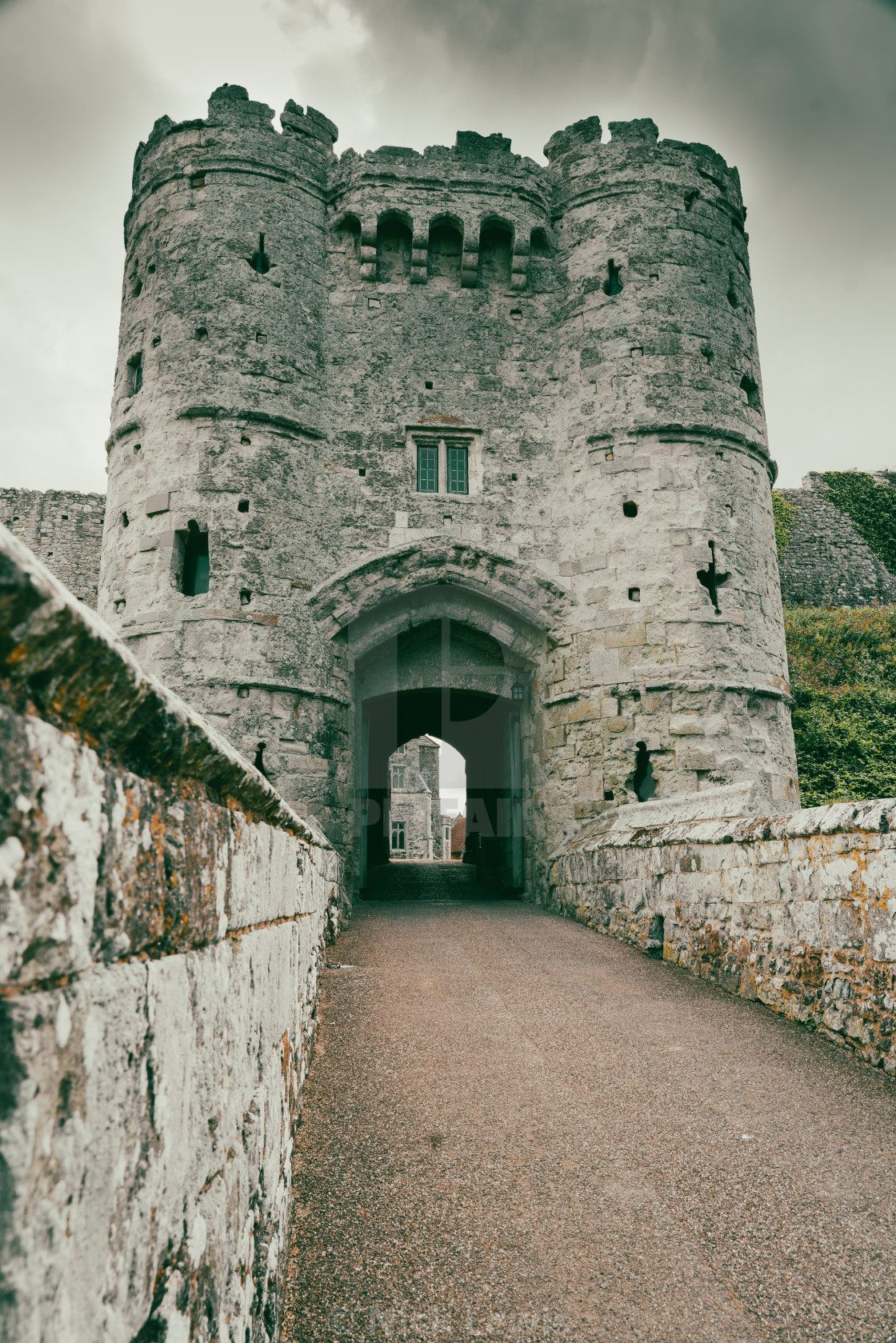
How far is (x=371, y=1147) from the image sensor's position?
3070 millimetres

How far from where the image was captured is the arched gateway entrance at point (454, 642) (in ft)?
38.4

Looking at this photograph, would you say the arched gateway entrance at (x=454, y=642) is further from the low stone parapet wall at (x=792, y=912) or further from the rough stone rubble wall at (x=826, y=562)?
the rough stone rubble wall at (x=826, y=562)

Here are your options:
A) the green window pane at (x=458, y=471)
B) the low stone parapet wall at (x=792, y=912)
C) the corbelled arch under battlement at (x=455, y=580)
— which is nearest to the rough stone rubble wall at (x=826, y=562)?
the corbelled arch under battlement at (x=455, y=580)

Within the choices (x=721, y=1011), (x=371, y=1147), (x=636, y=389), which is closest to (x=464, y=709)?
(x=636, y=389)

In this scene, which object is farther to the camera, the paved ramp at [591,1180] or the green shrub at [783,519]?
the green shrub at [783,519]

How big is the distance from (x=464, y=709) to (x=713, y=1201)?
44.6ft

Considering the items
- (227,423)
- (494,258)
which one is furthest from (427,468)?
(494,258)

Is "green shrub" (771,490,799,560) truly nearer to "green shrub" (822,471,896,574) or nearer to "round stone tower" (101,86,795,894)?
"green shrub" (822,471,896,574)

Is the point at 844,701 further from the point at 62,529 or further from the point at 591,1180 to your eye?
the point at 62,529

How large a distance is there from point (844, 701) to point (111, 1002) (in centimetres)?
1595

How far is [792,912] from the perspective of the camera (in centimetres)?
446

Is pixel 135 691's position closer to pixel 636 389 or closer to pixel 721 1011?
pixel 721 1011

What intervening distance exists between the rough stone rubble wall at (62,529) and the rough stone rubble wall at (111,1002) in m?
17.3

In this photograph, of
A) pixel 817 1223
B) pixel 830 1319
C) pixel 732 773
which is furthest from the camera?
pixel 732 773
